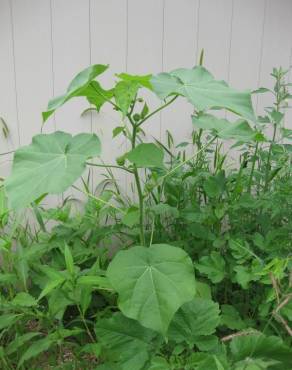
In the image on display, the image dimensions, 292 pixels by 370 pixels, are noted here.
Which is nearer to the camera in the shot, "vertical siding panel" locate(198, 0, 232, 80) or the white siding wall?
the white siding wall

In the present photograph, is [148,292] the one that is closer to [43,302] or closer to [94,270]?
[94,270]

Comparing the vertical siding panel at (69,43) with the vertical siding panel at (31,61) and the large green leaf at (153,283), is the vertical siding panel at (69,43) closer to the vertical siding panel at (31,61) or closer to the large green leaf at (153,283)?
the vertical siding panel at (31,61)

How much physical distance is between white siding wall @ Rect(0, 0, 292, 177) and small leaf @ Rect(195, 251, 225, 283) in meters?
0.80

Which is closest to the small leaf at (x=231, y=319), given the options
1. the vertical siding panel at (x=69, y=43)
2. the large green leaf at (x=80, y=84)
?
the large green leaf at (x=80, y=84)

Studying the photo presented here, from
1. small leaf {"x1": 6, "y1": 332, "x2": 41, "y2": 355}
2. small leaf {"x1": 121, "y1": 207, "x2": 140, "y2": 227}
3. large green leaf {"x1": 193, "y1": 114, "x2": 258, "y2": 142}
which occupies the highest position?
large green leaf {"x1": 193, "y1": 114, "x2": 258, "y2": 142}

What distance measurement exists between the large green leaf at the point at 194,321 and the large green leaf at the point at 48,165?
415 mm

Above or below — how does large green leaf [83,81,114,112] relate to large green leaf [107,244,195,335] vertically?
above

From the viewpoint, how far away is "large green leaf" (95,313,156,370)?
725 millimetres

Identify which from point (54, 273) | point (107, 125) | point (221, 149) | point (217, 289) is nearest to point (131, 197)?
point (107, 125)

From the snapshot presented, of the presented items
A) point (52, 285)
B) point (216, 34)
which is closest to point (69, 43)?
point (216, 34)

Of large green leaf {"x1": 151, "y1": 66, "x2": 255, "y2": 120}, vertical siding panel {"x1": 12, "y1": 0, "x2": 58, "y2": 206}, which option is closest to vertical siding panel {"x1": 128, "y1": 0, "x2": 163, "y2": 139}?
vertical siding panel {"x1": 12, "y1": 0, "x2": 58, "y2": 206}

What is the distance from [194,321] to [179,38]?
127cm

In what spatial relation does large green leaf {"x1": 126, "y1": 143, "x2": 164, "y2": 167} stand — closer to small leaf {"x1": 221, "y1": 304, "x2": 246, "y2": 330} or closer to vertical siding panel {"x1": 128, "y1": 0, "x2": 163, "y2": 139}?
small leaf {"x1": 221, "y1": 304, "x2": 246, "y2": 330}

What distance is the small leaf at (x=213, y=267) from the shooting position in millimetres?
991
